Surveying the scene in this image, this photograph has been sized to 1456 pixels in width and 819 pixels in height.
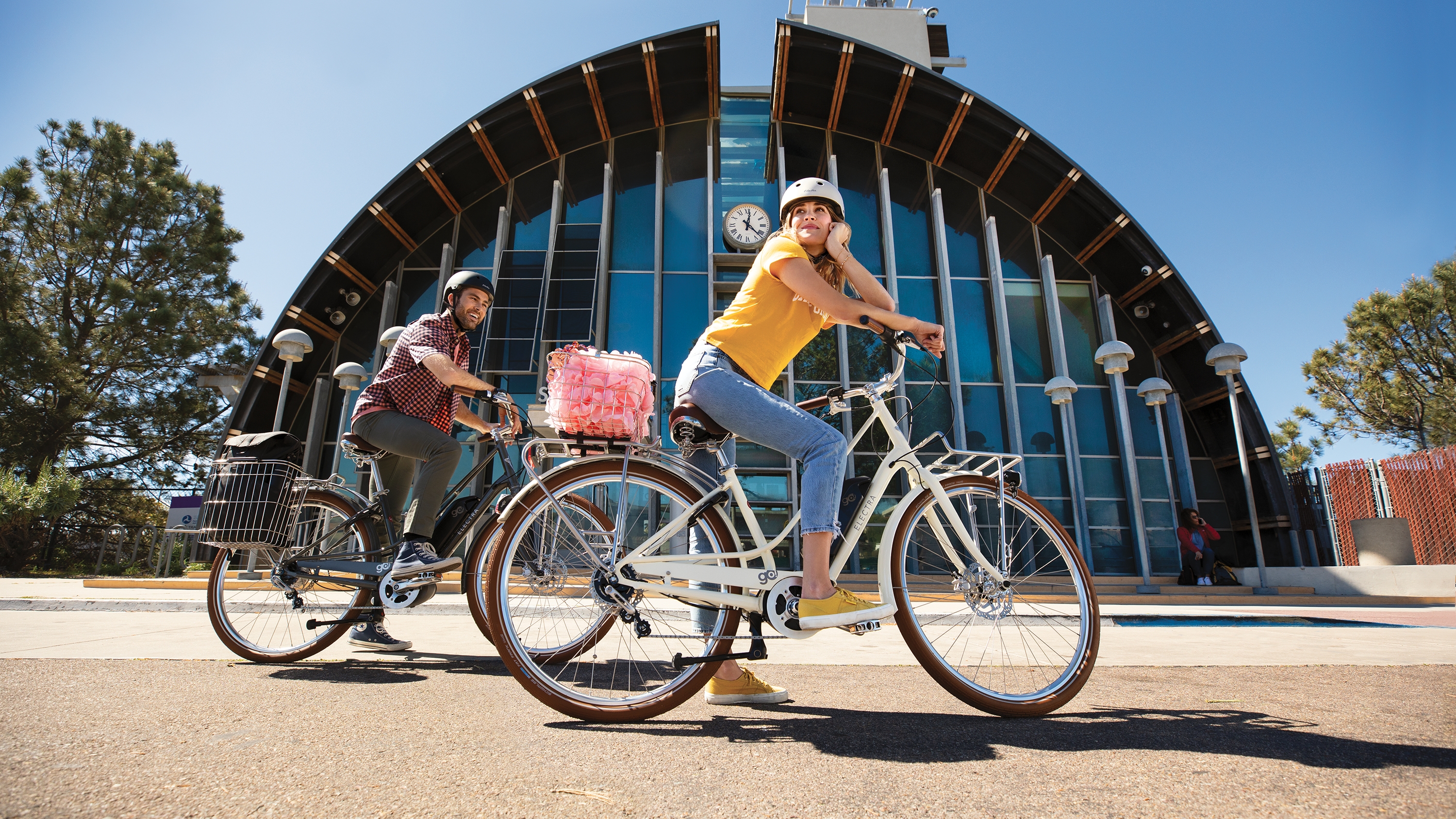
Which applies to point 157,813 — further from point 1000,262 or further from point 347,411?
point 1000,262

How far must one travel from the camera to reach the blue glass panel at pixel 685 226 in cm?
1405

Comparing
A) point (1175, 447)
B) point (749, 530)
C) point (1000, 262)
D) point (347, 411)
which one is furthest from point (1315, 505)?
point (347, 411)

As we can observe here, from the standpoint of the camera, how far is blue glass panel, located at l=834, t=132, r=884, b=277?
47.3ft

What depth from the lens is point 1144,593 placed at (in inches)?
401

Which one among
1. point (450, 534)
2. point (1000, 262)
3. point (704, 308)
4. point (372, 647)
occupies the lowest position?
point (372, 647)

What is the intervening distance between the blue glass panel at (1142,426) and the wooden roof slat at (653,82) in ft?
39.4

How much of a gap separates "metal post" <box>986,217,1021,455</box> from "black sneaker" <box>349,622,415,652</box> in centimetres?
1196

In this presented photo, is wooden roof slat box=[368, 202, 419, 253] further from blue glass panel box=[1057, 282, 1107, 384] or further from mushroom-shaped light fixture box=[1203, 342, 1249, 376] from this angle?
mushroom-shaped light fixture box=[1203, 342, 1249, 376]

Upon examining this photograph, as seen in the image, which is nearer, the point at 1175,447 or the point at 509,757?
the point at 509,757

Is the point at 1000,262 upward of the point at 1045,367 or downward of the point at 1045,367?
upward

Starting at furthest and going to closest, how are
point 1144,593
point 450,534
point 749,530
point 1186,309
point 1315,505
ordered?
point 1186,309
point 1315,505
point 1144,593
point 450,534
point 749,530

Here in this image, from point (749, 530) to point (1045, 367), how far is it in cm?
1371

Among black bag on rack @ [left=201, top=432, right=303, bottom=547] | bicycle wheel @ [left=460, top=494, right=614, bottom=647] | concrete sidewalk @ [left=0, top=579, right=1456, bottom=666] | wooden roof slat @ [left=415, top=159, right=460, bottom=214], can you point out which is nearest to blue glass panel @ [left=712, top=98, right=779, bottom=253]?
wooden roof slat @ [left=415, top=159, right=460, bottom=214]

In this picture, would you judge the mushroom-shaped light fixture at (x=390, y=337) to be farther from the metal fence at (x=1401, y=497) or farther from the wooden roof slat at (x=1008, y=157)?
the metal fence at (x=1401, y=497)
